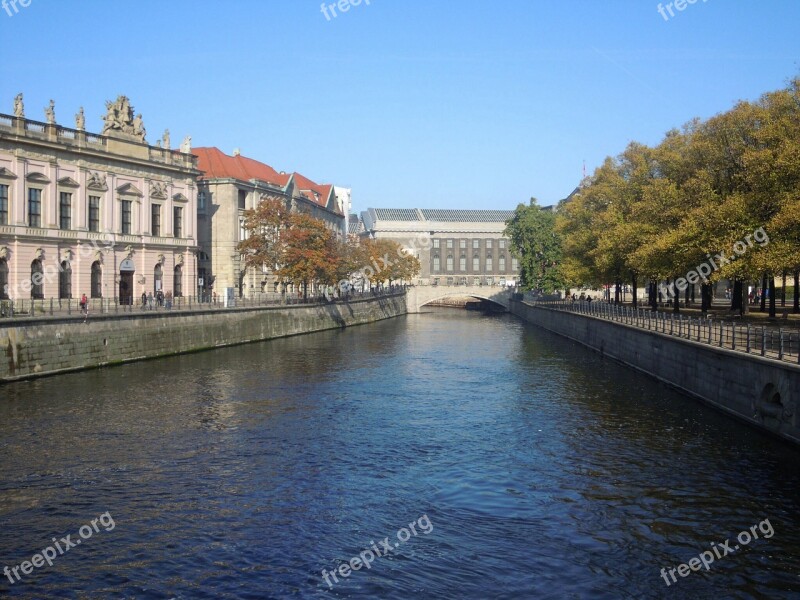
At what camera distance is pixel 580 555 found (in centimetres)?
1838

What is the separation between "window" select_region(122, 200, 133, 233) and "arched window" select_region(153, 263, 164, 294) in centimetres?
486

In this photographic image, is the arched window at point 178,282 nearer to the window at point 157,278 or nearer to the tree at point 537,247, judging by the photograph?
the window at point 157,278

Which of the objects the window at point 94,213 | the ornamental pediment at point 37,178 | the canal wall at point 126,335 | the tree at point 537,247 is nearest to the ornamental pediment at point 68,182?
the ornamental pediment at point 37,178

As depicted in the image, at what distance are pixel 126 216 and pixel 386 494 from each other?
54.7 m

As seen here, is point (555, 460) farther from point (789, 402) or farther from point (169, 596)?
point (169, 596)

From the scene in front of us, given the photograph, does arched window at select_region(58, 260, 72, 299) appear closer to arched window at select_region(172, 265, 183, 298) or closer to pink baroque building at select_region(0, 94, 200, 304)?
pink baroque building at select_region(0, 94, 200, 304)

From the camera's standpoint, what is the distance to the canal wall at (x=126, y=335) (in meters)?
42.5

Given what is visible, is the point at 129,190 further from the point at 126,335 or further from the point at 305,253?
the point at 126,335

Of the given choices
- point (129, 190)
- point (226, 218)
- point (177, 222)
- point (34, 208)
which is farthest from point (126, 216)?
point (226, 218)

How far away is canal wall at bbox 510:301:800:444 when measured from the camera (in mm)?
26906

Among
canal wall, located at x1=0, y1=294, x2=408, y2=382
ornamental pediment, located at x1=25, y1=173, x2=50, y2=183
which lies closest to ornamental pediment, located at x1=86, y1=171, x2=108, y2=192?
ornamental pediment, located at x1=25, y1=173, x2=50, y2=183

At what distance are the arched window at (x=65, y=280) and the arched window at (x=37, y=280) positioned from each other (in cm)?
159

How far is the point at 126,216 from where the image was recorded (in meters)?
70.7

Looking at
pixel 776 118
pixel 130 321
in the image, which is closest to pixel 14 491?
pixel 130 321
